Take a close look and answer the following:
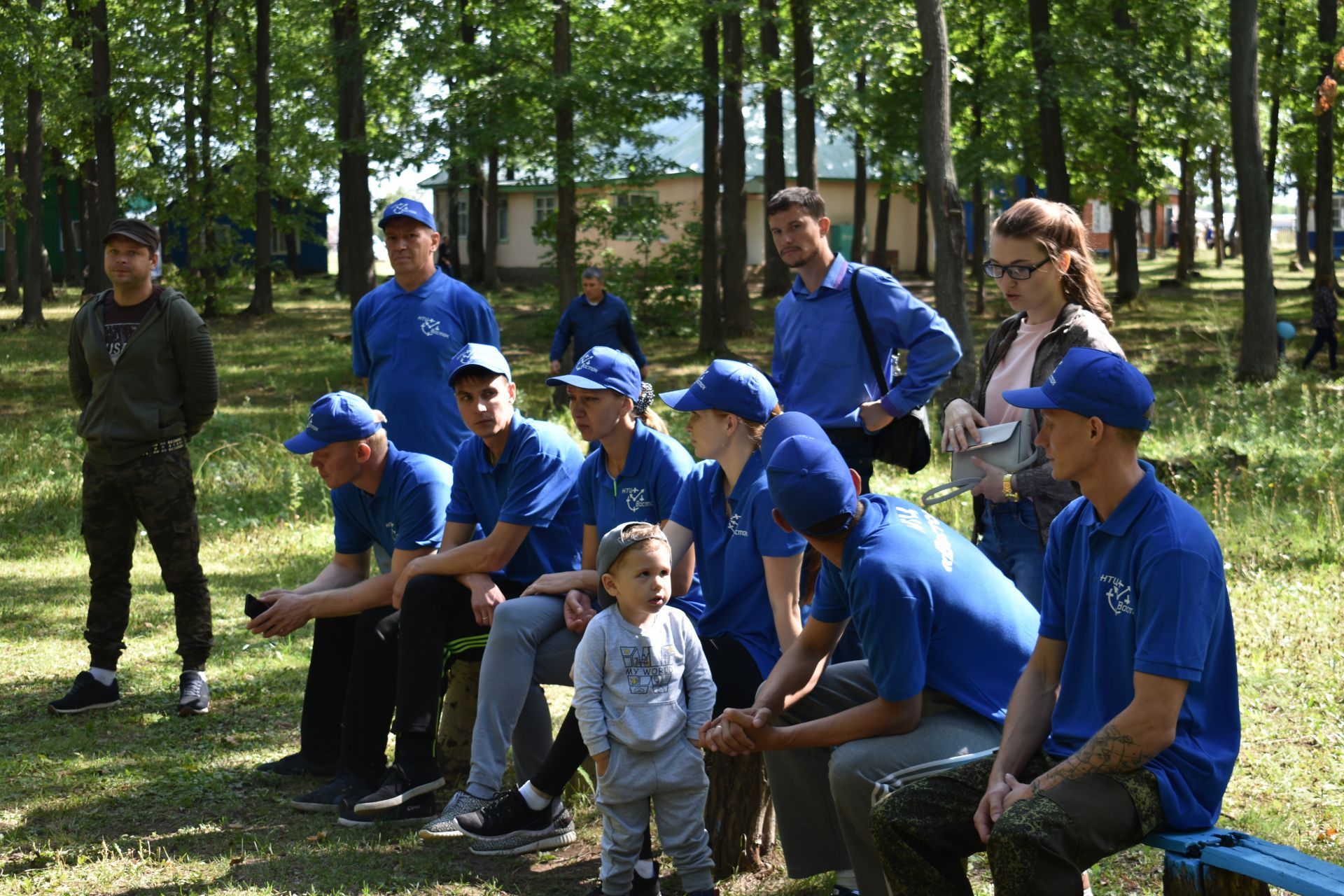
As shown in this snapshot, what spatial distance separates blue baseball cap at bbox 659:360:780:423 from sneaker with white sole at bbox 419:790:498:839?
1520mm

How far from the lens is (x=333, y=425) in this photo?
479 centimetres

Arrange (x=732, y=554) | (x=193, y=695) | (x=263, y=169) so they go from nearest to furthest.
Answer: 1. (x=732, y=554)
2. (x=193, y=695)
3. (x=263, y=169)

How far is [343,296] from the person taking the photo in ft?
111

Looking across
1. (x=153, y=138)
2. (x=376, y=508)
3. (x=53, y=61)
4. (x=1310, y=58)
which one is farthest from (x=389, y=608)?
(x=153, y=138)

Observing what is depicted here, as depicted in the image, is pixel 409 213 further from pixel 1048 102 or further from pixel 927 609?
pixel 1048 102

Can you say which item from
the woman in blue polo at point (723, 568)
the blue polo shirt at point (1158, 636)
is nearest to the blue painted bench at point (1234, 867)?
the blue polo shirt at point (1158, 636)

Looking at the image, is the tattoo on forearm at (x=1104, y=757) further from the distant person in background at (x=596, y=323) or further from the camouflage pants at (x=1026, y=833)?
the distant person in background at (x=596, y=323)

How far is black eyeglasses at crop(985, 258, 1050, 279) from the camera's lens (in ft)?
13.1

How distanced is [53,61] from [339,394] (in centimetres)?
1864

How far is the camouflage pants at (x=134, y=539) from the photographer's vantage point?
234 inches

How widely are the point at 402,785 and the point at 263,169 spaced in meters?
20.1

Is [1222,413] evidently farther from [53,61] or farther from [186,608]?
[53,61]

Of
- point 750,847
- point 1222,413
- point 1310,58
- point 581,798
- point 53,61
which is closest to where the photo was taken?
point 750,847

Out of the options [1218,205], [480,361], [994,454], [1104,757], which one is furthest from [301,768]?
[1218,205]
